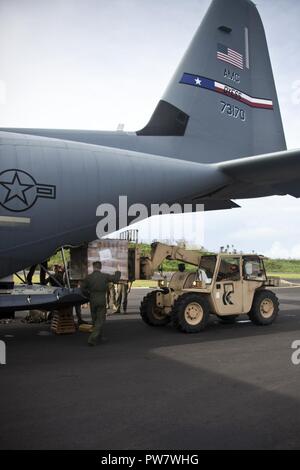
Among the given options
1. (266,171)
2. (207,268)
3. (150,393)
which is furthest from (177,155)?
(150,393)

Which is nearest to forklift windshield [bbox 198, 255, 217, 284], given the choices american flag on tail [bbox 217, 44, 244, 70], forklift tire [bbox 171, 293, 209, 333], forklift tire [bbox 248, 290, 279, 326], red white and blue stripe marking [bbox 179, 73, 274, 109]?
forklift tire [bbox 171, 293, 209, 333]

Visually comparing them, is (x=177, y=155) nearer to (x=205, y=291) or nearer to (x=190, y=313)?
(x=205, y=291)

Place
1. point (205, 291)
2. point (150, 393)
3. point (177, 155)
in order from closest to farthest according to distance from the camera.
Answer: point (150, 393) → point (205, 291) → point (177, 155)

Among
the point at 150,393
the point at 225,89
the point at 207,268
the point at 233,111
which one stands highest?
the point at 225,89

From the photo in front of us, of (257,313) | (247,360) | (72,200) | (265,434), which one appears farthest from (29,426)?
(257,313)

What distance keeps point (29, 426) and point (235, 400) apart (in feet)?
7.06

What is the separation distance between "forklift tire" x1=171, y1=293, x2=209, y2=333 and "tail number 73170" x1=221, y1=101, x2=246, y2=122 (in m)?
4.80

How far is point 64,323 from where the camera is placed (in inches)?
340

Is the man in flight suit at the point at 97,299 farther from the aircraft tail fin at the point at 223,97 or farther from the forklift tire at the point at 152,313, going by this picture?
the aircraft tail fin at the point at 223,97

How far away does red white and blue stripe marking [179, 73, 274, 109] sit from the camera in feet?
32.6

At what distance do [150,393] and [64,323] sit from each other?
4323 millimetres

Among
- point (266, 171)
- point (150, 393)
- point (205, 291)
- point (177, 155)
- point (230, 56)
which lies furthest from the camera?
point (230, 56)

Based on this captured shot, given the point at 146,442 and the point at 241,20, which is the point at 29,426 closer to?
the point at 146,442

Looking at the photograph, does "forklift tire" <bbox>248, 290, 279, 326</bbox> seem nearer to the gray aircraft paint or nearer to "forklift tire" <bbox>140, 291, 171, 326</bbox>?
"forklift tire" <bbox>140, 291, 171, 326</bbox>
